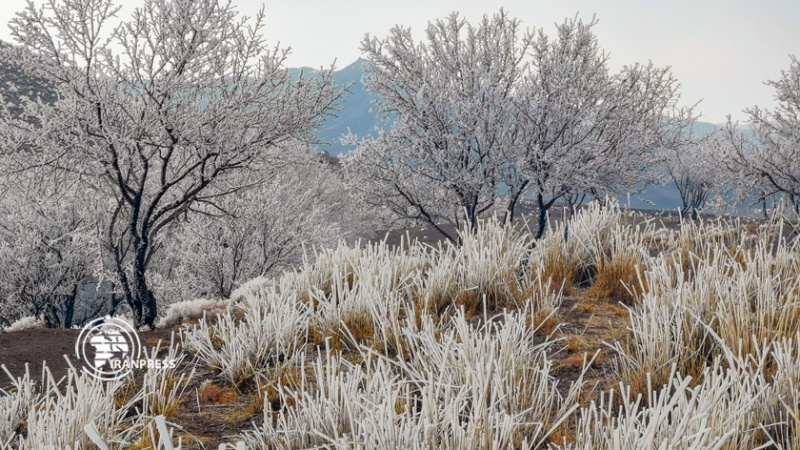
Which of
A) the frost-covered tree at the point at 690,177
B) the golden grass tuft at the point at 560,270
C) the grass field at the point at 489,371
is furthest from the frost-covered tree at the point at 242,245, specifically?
the frost-covered tree at the point at 690,177

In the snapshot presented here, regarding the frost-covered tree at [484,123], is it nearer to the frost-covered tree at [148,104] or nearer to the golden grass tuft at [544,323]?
the frost-covered tree at [148,104]

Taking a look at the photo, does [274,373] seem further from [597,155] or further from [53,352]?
[597,155]

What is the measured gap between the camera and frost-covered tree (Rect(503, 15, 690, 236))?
1616 centimetres

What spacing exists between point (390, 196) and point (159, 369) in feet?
46.4

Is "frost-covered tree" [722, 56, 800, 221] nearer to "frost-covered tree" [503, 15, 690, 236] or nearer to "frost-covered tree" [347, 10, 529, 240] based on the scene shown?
"frost-covered tree" [503, 15, 690, 236]

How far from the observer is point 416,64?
17.3 metres

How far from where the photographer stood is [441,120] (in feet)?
54.2

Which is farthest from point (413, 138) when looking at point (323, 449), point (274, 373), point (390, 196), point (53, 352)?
point (323, 449)

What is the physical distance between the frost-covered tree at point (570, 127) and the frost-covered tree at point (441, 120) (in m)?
0.65

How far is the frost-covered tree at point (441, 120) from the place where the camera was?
53.1 ft

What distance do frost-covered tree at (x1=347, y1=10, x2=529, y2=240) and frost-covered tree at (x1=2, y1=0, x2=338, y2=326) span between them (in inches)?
184

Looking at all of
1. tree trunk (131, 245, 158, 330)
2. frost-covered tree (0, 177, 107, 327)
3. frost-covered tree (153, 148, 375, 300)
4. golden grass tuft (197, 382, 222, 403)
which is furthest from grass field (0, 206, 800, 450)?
frost-covered tree (0, 177, 107, 327)

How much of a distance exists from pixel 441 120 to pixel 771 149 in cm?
1556

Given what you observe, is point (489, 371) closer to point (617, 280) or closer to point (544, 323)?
point (544, 323)
